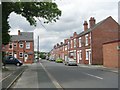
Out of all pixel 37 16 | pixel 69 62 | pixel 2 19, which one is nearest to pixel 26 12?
pixel 37 16

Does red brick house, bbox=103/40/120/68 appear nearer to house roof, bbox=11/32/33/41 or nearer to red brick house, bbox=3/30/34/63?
red brick house, bbox=3/30/34/63

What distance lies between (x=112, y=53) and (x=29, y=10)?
1527 centimetres

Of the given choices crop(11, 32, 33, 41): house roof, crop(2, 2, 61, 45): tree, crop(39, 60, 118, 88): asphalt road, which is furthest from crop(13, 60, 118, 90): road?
crop(11, 32, 33, 41): house roof

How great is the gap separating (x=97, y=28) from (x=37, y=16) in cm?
2649

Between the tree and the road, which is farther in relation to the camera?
the tree

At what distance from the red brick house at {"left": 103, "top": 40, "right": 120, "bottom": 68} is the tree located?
1178 centimetres

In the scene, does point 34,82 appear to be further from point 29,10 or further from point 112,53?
point 112,53

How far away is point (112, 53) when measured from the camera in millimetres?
40031

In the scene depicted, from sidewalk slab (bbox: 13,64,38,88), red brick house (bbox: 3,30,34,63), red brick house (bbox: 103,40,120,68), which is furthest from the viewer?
red brick house (bbox: 3,30,34,63)

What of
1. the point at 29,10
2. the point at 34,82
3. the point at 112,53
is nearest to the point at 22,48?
the point at 112,53

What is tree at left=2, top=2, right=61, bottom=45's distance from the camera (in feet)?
93.8

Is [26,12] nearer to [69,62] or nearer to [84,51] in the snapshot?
[69,62]

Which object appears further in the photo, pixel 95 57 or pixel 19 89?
pixel 95 57

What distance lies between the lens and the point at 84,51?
201 ft
